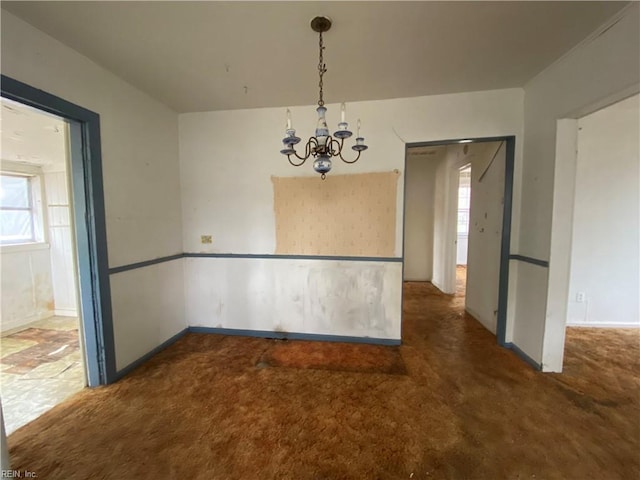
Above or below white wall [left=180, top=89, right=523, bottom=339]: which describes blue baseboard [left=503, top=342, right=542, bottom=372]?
below

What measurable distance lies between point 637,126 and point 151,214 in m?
5.57

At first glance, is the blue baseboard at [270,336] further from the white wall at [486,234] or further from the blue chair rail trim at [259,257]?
the white wall at [486,234]

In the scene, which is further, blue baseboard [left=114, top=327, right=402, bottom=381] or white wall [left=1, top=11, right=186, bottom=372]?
blue baseboard [left=114, top=327, right=402, bottom=381]

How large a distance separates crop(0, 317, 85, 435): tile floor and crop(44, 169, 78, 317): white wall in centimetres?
42

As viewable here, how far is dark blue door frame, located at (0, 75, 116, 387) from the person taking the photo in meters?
2.02

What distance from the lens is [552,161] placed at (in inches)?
85.8

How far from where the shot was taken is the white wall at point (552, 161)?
5.43ft

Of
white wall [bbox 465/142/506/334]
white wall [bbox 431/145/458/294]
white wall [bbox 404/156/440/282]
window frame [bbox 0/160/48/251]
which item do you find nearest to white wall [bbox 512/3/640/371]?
white wall [bbox 465/142/506/334]

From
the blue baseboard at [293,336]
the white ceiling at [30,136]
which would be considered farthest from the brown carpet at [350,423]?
the white ceiling at [30,136]

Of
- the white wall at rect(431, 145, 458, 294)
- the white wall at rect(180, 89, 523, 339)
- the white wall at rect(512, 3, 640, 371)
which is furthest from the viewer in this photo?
the white wall at rect(431, 145, 458, 294)

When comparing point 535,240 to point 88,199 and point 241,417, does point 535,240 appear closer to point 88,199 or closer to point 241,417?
point 241,417

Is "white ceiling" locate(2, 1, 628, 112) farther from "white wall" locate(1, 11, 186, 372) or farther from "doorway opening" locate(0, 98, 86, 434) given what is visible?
"doorway opening" locate(0, 98, 86, 434)

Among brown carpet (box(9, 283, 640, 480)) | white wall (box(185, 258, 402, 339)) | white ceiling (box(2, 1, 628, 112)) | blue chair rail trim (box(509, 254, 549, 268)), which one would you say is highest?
white ceiling (box(2, 1, 628, 112))

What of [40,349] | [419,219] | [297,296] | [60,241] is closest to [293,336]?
[297,296]
